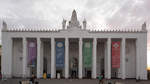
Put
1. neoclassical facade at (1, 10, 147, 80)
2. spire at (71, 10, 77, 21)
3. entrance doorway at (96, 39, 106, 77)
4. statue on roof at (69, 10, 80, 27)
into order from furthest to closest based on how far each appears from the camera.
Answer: entrance doorway at (96, 39, 106, 77) → spire at (71, 10, 77, 21) → statue on roof at (69, 10, 80, 27) → neoclassical facade at (1, 10, 147, 80)

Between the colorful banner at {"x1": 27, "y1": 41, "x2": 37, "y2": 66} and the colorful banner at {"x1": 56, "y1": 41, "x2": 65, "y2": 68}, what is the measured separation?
15.3ft

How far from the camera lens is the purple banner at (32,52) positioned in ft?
117

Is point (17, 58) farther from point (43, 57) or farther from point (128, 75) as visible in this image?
point (128, 75)

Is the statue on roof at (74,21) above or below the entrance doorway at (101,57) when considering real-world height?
above

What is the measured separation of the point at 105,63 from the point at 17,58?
19.4 metres

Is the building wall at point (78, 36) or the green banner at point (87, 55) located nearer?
the building wall at point (78, 36)

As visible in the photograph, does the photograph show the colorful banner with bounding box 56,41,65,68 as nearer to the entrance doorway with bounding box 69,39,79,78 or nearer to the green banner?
the entrance doorway with bounding box 69,39,79,78

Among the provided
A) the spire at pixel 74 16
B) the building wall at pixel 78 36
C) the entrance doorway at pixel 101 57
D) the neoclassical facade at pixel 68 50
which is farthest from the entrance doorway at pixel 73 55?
the spire at pixel 74 16

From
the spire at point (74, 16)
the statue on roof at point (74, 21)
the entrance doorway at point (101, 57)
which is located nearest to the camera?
the statue on roof at point (74, 21)

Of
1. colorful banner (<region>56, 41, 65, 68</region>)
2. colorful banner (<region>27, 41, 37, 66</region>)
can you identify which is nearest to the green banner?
colorful banner (<region>56, 41, 65, 68</region>)

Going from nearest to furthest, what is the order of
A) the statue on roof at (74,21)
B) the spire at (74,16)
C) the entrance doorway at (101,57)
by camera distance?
the statue on roof at (74,21), the spire at (74,16), the entrance doorway at (101,57)

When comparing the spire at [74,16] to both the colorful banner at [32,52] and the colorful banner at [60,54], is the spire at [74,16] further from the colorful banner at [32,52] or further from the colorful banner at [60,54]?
the colorful banner at [32,52]

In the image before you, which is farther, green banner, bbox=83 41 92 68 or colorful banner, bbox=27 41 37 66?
green banner, bbox=83 41 92 68

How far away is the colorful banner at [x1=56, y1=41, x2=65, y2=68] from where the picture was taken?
3562 centimetres
